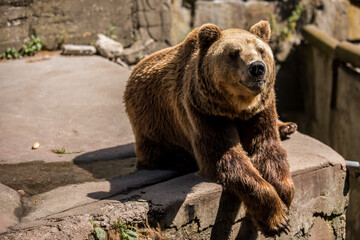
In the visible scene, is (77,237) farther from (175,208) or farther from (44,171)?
(44,171)

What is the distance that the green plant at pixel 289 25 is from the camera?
9.98m

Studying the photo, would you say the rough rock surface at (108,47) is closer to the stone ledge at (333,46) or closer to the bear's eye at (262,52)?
the stone ledge at (333,46)

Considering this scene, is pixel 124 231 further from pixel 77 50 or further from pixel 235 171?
pixel 77 50

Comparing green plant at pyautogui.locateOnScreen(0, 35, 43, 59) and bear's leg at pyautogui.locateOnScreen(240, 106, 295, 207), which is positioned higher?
bear's leg at pyautogui.locateOnScreen(240, 106, 295, 207)

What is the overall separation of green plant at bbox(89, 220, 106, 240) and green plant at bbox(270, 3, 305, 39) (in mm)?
7610

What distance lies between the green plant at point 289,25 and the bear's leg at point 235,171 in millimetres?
6810

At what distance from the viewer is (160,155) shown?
175 inches

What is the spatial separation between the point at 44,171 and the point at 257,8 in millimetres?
6561

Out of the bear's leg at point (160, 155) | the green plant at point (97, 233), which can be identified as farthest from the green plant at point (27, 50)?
the green plant at point (97, 233)

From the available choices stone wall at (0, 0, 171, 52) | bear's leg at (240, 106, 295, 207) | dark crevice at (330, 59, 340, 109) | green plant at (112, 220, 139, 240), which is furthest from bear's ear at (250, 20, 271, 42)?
stone wall at (0, 0, 171, 52)

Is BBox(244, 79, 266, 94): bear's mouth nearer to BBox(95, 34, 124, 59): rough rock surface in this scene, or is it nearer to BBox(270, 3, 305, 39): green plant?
BBox(95, 34, 124, 59): rough rock surface

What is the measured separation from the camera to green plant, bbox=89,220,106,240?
10.5ft

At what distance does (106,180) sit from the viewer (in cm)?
424

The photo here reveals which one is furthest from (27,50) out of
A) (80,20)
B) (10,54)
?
(80,20)
